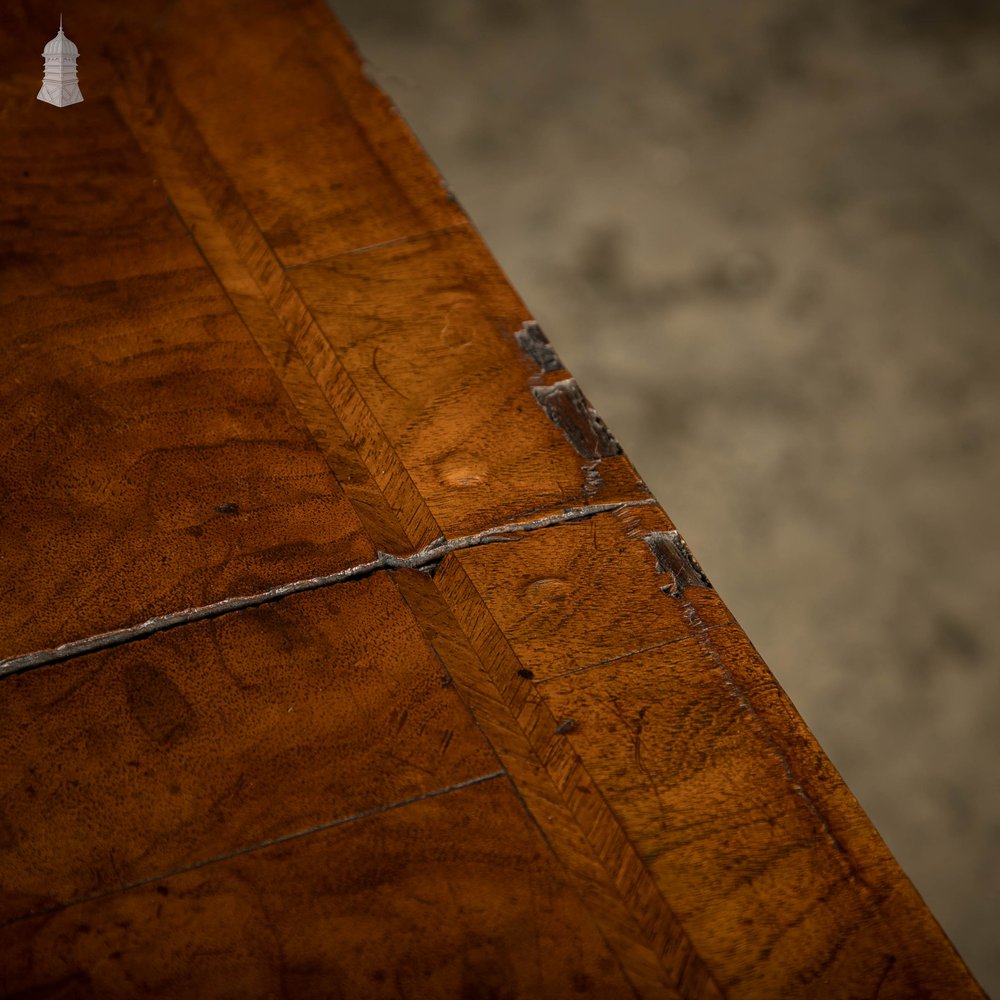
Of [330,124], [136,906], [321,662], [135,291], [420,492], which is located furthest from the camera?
[330,124]

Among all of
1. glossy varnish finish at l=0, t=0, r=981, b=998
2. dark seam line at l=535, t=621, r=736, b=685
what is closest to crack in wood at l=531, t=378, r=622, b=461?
glossy varnish finish at l=0, t=0, r=981, b=998

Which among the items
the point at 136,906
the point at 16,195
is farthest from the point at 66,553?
the point at 16,195

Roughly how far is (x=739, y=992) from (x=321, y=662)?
372mm

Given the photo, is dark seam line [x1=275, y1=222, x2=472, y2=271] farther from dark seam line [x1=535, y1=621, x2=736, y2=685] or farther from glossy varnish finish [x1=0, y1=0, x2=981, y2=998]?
dark seam line [x1=535, y1=621, x2=736, y2=685]

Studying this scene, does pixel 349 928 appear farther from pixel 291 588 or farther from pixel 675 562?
pixel 675 562

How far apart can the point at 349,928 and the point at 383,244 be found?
67 centimetres

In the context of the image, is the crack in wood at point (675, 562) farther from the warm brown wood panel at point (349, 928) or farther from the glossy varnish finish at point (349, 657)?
the warm brown wood panel at point (349, 928)

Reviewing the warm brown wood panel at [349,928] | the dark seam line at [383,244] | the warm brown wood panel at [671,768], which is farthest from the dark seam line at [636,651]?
the dark seam line at [383,244]

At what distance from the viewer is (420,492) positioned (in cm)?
95

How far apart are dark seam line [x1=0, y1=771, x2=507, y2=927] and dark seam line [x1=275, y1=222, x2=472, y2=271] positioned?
56 centimetres

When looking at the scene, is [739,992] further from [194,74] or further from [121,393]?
[194,74]

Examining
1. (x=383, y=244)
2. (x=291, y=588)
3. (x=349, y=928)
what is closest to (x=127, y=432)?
(x=291, y=588)

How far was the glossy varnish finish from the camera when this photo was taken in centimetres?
73

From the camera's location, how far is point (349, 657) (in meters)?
0.84
